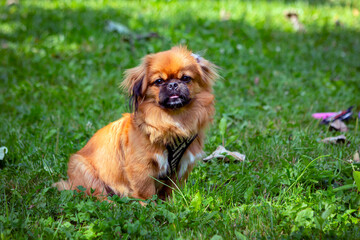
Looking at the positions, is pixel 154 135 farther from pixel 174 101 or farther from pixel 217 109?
pixel 217 109

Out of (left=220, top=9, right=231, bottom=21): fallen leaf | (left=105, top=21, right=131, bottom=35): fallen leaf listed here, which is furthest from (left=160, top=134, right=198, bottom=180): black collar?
(left=220, top=9, right=231, bottom=21): fallen leaf

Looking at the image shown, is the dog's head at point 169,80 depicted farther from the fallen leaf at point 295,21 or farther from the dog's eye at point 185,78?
the fallen leaf at point 295,21

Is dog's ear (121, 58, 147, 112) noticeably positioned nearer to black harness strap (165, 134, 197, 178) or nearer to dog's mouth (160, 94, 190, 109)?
dog's mouth (160, 94, 190, 109)

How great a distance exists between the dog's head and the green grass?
697 millimetres

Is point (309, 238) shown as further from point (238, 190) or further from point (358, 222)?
point (238, 190)

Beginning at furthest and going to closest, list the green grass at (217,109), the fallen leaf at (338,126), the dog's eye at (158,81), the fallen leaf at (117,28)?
the fallen leaf at (117,28), the fallen leaf at (338,126), the dog's eye at (158,81), the green grass at (217,109)

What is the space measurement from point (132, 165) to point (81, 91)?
247 centimetres

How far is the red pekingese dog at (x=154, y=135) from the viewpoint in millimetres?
2789

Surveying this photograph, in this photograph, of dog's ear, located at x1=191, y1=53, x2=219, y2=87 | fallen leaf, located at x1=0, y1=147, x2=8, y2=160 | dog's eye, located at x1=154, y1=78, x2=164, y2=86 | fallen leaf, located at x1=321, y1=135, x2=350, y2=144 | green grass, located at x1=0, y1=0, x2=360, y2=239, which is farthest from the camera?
fallen leaf, located at x1=321, y1=135, x2=350, y2=144

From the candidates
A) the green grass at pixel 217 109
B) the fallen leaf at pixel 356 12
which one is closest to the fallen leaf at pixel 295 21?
the green grass at pixel 217 109

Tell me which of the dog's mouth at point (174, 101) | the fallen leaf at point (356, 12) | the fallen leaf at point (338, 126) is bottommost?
→ the fallen leaf at point (338, 126)

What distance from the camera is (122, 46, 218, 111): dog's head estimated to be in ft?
9.13

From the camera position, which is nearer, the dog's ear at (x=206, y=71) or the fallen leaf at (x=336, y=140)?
the dog's ear at (x=206, y=71)

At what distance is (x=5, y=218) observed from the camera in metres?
2.41
